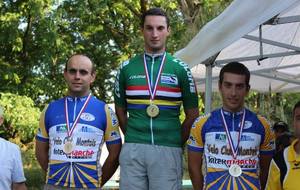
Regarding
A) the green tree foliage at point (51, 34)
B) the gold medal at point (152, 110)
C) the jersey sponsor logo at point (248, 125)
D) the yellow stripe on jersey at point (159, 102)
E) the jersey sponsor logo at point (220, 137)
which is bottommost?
the jersey sponsor logo at point (220, 137)

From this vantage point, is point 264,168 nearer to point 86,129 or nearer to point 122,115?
point 122,115

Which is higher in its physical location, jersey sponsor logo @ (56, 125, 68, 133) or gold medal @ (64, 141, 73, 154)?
jersey sponsor logo @ (56, 125, 68, 133)

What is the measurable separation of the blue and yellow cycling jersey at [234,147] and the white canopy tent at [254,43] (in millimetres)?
641

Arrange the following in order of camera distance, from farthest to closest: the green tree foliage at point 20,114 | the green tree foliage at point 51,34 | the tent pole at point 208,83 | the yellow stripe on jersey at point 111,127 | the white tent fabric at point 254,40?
1. the green tree foliage at point 51,34
2. the green tree foliage at point 20,114
3. the tent pole at point 208,83
4. the yellow stripe on jersey at point 111,127
5. the white tent fabric at point 254,40

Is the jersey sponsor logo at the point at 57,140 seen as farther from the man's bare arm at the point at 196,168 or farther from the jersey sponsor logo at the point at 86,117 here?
the man's bare arm at the point at 196,168

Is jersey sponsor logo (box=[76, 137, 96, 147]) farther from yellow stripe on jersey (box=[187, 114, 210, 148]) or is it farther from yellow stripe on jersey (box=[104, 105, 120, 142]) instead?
yellow stripe on jersey (box=[187, 114, 210, 148])

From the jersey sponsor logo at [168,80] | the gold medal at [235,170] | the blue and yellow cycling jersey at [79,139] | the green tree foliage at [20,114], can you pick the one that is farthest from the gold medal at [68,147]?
the green tree foliage at [20,114]

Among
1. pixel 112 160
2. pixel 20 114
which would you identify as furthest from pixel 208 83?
pixel 20 114

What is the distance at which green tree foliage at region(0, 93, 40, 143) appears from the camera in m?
10.6

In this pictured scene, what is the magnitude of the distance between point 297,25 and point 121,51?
37.9ft

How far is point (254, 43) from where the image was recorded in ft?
22.4

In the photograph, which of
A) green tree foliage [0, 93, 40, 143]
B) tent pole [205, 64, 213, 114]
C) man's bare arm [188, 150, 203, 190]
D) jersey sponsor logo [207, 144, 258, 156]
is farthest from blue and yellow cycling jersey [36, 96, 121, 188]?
green tree foliage [0, 93, 40, 143]

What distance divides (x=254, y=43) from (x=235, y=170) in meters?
3.74

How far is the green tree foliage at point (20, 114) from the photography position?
419 inches
